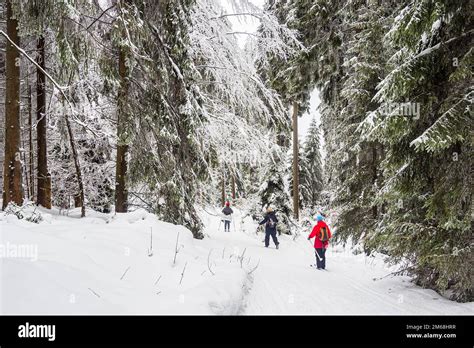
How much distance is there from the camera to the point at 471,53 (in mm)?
4988

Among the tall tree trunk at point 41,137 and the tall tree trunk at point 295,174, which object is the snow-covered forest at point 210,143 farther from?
the tall tree trunk at point 295,174

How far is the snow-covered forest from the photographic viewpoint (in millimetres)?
5074

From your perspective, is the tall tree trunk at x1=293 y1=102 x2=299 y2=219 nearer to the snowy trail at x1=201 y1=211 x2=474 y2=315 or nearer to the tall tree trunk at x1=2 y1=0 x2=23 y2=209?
the snowy trail at x1=201 y1=211 x2=474 y2=315

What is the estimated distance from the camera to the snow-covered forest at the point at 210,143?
5.07 metres

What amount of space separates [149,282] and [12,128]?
15.7 ft

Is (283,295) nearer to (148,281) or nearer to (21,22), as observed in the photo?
(148,281)

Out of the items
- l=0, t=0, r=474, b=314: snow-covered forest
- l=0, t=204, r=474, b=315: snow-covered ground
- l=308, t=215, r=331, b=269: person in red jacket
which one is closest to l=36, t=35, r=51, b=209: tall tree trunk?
l=0, t=0, r=474, b=314: snow-covered forest

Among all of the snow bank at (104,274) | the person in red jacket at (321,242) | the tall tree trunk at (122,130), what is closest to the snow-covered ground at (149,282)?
the snow bank at (104,274)

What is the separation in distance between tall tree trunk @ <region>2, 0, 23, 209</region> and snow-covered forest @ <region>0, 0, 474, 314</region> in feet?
0.09

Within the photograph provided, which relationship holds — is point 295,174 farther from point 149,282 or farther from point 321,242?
point 149,282

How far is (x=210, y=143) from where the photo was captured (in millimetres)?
9609

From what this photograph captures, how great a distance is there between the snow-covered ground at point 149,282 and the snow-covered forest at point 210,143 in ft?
0.12

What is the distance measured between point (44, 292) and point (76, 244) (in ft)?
6.42
